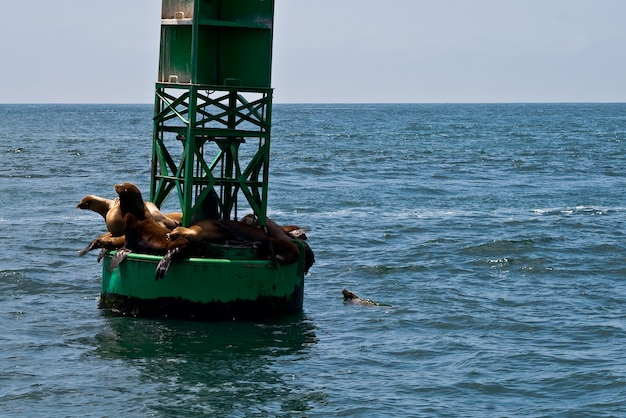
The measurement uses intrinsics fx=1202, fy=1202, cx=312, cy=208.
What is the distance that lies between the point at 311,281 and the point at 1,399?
8.55 meters

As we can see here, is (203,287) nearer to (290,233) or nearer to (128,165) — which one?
(290,233)

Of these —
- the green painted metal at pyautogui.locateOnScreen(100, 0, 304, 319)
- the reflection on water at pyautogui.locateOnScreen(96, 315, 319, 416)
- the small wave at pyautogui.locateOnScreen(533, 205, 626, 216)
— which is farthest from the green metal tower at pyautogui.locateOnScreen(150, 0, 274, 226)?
the small wave at pyautogui.locateOnScreen(533, 205, 626, 216)

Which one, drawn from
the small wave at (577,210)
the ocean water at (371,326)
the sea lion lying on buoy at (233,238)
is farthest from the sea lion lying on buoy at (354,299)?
the small wave at (577,210)

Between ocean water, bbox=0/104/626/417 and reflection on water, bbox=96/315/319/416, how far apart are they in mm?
34

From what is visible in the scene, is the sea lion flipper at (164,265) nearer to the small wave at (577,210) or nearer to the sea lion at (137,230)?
the sea lion at (137,230)

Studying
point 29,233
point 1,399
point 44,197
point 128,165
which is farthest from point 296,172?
point 1,399

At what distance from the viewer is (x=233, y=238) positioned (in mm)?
16609

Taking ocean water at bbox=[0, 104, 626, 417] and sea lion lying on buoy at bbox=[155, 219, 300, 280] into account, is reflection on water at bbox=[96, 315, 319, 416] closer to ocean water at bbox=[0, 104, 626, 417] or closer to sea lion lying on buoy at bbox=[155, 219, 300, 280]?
ocean water at bbox=[0, 104, 626, 417]

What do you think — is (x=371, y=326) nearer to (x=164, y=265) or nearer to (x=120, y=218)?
(x=164, y=265)

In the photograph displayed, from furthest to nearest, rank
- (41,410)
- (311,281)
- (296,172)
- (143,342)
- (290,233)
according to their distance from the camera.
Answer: (296,172) < (311,281) < (290,233) < (143,342) < (41,410)

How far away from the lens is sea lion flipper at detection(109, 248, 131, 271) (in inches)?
648

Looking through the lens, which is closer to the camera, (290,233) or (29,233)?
(290,233)

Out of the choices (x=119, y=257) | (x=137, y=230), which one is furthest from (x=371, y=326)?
(x=119, y=257)

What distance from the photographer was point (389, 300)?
19.6m
